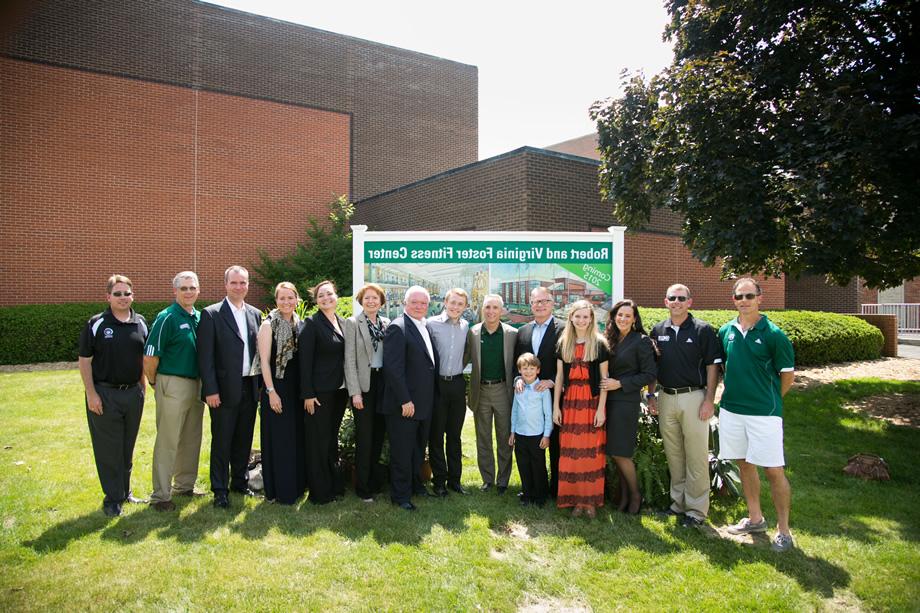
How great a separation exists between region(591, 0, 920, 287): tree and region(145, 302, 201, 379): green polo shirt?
22.3ft

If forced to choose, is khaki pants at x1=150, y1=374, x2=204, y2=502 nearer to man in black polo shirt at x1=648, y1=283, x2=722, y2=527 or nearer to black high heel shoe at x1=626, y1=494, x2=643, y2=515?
black high heel shoe at x1=626, y1=494, x2=643, y2=515

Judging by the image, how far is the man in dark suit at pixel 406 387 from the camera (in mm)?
5219

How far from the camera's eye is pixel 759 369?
4496mm

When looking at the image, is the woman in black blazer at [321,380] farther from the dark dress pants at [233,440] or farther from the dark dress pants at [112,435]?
the dark dress pants at [112,435]

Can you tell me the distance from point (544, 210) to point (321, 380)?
875 cm

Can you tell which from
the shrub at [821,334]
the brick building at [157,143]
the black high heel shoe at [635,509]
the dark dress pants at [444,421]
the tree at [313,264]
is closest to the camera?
the black high heel shoe at [635,509]

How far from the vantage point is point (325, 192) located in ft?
64.4

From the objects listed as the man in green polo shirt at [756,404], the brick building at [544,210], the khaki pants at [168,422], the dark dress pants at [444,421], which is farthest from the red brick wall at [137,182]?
the man in green polo shirt at [756,404]

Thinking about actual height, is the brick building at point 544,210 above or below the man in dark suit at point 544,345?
above

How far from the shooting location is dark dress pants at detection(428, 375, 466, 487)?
18.3 ft

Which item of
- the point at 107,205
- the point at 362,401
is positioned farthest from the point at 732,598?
the point at 107,205

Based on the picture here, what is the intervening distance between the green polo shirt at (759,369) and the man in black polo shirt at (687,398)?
0.79 ft

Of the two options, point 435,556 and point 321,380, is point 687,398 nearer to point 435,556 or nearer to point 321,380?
point 435,556

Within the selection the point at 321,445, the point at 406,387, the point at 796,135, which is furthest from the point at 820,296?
the point at 321,445
